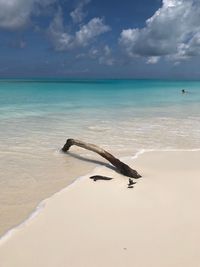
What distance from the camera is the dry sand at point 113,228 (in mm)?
3436

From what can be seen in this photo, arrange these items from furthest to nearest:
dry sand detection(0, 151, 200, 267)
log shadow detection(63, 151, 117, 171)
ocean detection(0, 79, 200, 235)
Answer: log shadow detection(63, 151, 117, 171)
ocean detection(0, 79, 200, 235)
dry sand detection(0, 151, 200, 267)

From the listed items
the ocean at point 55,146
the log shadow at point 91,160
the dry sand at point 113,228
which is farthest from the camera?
the log shadow at point 91,160

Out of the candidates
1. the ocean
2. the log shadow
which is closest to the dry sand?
the ocean

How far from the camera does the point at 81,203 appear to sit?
4883 mm

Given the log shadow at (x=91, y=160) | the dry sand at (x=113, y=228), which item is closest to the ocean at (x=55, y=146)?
the log shadow at (x=91, y=160)

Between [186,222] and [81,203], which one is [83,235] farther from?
[186,222]

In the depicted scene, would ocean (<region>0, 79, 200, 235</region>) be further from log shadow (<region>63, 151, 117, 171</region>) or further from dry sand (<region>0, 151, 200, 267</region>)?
dry sand (<region>0, 151, 200, 267</region>)

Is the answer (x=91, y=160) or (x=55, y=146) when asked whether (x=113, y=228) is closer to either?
(x=91, y=160)

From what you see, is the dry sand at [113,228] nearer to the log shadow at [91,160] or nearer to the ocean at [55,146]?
the ocean at [55,146]

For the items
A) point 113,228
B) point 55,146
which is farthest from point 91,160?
point 113,228

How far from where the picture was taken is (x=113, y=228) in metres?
4.03

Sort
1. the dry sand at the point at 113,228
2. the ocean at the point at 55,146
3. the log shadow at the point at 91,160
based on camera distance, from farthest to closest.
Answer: the log shadow at the point at 91,160, the ocean at the point at 55,146, the dry sand at the point at 113,228

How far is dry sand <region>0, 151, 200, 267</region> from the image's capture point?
3436mm

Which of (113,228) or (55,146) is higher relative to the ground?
(113,228)
